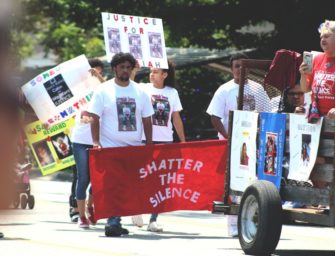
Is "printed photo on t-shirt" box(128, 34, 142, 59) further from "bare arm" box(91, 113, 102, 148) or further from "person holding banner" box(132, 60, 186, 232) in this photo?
"bare arm" box(91, 113, 102, 148)

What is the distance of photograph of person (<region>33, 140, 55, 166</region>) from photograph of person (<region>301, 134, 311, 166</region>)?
A: 6027 mm

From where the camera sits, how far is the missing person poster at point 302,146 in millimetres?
8000

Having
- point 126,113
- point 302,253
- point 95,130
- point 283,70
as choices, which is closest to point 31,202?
point 95,130

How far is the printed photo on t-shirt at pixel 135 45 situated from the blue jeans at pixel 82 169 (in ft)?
5.36

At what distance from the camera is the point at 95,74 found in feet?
41.1

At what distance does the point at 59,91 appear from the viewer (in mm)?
13070

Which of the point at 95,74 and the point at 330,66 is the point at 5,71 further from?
the point at 95,74

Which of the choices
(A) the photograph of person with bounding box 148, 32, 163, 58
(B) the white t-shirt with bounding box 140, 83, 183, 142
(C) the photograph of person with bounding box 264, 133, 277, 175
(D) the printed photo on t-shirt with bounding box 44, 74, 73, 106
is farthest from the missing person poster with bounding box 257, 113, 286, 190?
(D) the printed photo on t-shirt with bounding box 44, 74, 73, 106

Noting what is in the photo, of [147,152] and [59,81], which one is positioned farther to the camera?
[59,81]

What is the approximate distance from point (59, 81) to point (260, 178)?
4.76m

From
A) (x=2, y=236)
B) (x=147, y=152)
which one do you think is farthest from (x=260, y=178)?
(x=2, y=236)

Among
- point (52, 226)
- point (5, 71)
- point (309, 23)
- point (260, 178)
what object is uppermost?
point (309, 23)

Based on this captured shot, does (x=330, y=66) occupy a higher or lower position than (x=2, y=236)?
higher

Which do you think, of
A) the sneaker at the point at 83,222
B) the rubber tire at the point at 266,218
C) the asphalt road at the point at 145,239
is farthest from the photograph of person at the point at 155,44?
the rubber tire at the point at 266,218
